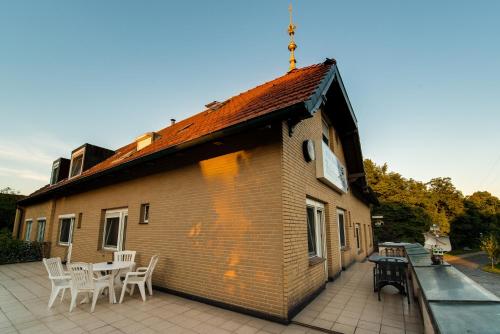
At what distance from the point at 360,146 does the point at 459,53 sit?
14.5ft

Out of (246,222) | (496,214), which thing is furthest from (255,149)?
(496,214)

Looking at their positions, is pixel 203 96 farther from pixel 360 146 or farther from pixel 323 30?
pixel 360 146

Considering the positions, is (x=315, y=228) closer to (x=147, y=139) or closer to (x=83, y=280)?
(x=83, y=280)

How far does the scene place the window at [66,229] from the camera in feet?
34.1

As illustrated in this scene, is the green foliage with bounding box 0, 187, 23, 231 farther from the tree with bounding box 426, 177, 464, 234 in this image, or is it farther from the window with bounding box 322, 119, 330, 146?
the tree with bounding box 426, 177, 464, 234

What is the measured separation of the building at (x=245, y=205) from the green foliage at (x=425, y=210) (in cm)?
2541

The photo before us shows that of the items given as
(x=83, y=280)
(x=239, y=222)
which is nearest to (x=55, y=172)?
(x=83, y=280)

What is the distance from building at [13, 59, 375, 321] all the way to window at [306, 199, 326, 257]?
28mm

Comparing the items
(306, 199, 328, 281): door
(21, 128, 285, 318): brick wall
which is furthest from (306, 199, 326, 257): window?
(21, 128, 285, 318): brick wall

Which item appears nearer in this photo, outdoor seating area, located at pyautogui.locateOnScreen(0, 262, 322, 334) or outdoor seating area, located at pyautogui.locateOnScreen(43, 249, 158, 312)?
outdoor seating area, located at pyautogui.locateOnScreen(0, 262, 322, 334)

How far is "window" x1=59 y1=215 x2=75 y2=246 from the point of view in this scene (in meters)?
10.4

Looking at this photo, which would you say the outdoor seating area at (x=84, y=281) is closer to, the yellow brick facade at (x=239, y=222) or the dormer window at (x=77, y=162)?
the yellow brick facade at (x=239, y=222)

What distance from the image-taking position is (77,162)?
42.2 feet

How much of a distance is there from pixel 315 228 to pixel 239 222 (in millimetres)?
2673
